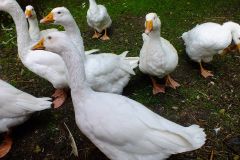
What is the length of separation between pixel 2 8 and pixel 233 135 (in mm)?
3256

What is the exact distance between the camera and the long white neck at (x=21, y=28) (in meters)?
4.46

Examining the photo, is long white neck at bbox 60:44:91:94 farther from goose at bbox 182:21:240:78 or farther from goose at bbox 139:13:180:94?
goose at bbox 182:21:240:78

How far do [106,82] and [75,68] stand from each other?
3.23 ft

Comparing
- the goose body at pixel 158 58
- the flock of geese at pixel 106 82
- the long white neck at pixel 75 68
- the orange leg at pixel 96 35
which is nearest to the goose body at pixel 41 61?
the flock of geese at pixel 106 82

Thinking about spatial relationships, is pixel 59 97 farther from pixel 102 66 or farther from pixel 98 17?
pixel 98 17

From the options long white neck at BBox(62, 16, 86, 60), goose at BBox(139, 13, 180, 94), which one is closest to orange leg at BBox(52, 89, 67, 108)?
long white neck at BBox(62, 16, 86, 60)

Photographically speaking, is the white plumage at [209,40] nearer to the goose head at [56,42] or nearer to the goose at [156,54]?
the goose at [156,54]

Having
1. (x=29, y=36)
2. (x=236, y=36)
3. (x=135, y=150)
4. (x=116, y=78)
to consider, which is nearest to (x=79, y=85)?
(x=135, y=150)

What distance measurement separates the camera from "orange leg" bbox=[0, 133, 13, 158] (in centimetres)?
392

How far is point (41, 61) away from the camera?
4273 millimetres

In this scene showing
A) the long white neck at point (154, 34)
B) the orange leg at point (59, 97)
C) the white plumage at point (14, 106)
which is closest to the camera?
the white plumage at point (14, 106)

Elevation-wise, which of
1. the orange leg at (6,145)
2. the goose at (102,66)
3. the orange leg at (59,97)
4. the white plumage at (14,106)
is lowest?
the orange leg at (6,145)

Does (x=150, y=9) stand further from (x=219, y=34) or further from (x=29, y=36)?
(x=29, y=36)

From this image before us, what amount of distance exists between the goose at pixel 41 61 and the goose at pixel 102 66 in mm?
320
